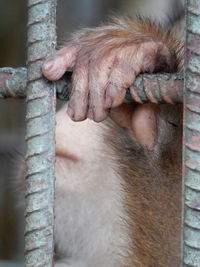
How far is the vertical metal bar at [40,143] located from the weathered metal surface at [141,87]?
0.05 m

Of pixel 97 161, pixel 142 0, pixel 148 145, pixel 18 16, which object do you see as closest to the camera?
pixel 148 145

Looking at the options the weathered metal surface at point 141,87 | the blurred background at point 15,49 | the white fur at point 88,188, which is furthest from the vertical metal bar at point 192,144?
the blurred background at point 15,49

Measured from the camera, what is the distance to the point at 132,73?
101 centimetres

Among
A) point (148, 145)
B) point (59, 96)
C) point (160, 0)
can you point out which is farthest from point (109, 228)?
point (160, 0)

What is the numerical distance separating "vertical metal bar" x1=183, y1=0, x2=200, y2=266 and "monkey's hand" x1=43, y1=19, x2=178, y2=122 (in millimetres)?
134

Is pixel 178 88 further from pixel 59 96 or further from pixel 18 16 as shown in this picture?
pixel 18 16

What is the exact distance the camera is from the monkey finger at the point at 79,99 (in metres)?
0.99

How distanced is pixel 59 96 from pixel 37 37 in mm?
108

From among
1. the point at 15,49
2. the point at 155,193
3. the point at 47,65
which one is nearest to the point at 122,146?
the point at 155,193

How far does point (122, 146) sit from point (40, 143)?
1.10ft

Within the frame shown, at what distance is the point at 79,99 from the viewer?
100 cm

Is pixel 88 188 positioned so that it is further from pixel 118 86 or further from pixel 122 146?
pixel 118 86

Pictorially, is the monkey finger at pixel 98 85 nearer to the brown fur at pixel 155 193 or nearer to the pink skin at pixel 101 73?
the pink skin at pixel 101 73

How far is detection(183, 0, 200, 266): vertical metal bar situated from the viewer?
86 cm
